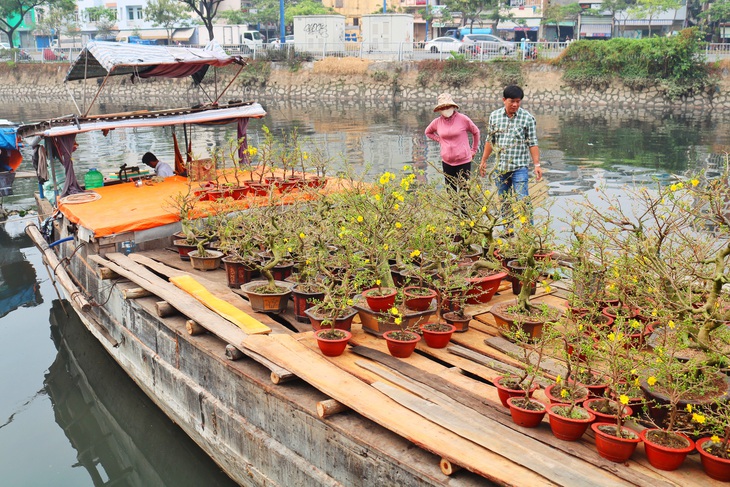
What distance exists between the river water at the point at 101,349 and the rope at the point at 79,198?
5.99ft

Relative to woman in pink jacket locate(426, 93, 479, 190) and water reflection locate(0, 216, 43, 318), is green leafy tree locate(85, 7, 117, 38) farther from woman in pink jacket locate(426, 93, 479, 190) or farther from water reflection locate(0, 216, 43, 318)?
woman in pink jacket locate(426, 93, 479, 190)

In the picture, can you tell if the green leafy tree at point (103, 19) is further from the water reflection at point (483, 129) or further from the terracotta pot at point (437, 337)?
the terracotta pot at point (437, 337)

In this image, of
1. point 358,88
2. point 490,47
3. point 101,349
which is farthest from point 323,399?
point 490,47

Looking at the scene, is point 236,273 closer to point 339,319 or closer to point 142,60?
point 339,319

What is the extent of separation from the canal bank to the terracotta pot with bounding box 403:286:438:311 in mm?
28891

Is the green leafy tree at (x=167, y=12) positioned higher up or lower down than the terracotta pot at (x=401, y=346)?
higher up

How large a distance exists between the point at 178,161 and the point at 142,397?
4625 mm

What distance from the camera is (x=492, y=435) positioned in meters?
4.07

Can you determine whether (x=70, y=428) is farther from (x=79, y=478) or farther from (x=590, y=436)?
(x=590, y=436)

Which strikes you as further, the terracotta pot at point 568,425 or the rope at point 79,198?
the rope at point 79,198

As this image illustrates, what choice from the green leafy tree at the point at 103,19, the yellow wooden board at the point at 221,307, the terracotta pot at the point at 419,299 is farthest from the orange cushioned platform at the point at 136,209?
the green leafy tree at the point at 103,19

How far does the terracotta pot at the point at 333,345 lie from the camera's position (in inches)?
205

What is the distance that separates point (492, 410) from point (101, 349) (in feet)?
20.5

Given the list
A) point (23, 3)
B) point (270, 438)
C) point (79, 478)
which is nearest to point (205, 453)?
point (79, 478)
